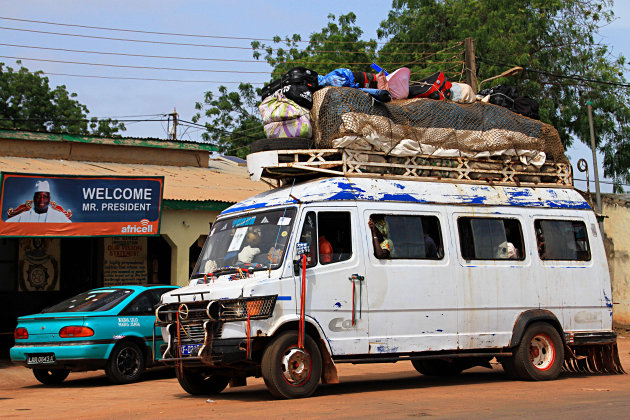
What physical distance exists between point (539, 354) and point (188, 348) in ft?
17.0

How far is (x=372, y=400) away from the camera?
9.11 m

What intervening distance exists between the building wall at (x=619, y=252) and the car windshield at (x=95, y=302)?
700 inches

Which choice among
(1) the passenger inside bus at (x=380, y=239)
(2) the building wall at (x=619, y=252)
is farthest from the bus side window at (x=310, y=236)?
(2) the building wall at (x=619, y=252)

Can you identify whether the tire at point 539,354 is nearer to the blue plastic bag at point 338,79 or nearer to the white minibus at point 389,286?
the white minibus at point 389,286

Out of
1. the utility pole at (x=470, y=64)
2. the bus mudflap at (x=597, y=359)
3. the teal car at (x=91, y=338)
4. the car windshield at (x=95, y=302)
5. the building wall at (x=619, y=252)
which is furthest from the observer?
the building wall at (x=619, y=252)

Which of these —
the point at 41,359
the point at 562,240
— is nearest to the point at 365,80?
the point at 562,240

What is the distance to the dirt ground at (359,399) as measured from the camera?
8047 mm

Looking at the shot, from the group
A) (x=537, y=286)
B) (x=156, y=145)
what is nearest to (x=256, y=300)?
(x=537, y=286)

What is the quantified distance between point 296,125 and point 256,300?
2.71m

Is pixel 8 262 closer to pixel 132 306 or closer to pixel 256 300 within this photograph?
pixel 132 306

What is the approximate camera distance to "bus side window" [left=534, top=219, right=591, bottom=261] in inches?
448

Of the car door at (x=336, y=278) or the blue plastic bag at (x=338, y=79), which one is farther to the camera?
the blue plastic bag at (x=338, y=79)

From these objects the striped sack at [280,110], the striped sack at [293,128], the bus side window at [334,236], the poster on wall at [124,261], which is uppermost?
the striped sack at [280,110]

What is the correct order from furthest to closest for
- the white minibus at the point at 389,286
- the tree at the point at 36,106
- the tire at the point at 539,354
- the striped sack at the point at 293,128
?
the tree at the point at 36,106, the tire at the point at 539,354, the striped sack at the point at 293,128, the white minibus at the point at 389,286
